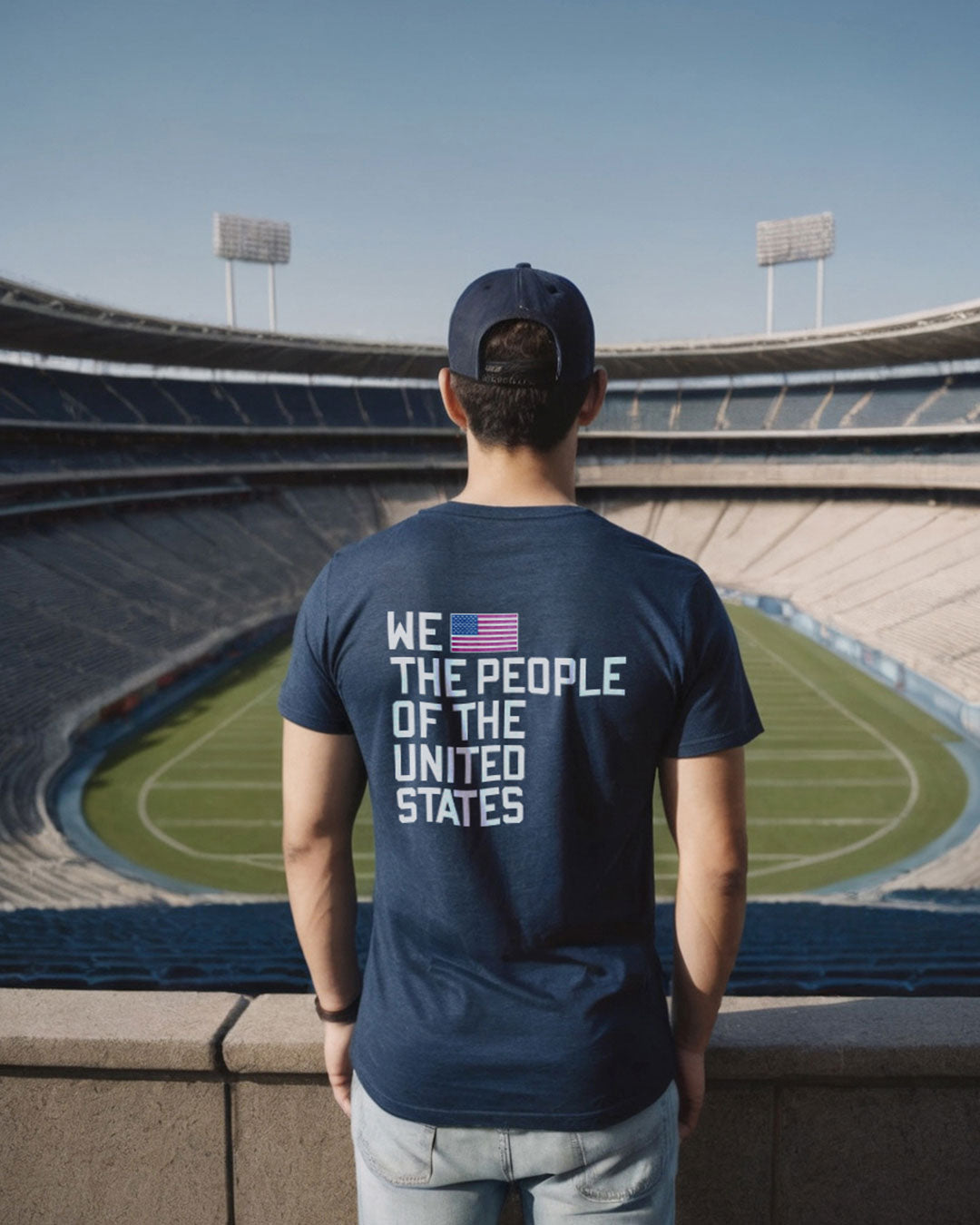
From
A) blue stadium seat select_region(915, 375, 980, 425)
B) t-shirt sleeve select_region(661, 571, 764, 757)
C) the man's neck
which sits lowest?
t-shirt sleeve select_region(661, 571, 764, 757)

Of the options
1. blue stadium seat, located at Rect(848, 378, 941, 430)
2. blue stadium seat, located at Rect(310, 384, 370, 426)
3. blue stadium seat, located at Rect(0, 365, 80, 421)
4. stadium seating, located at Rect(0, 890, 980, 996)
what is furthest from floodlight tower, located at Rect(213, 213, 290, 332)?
stadium seating, located at Rect(0, 890, 980, 996)

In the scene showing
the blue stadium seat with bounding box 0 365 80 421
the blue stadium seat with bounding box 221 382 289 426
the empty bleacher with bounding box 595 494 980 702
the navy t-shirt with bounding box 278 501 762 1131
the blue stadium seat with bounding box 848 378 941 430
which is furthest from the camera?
the blue stadium seat with bounding box 221 382 289 426

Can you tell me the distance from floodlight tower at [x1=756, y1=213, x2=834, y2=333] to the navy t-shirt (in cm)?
5534

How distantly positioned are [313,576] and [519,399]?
35.0 m

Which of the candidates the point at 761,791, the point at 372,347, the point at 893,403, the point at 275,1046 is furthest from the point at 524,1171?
the point at 893,403

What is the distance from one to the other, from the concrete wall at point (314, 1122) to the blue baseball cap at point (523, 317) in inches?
66.9

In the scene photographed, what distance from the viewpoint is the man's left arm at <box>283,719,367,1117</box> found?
1.99m

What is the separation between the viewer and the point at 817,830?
15297 mm

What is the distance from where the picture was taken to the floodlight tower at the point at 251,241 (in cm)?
5334

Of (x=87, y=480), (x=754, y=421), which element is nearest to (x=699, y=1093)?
(x=87, y=480)

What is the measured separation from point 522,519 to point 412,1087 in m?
1.08

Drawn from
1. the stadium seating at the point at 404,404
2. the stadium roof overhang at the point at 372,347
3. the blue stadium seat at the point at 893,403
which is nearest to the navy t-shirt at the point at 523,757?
the stadium roof overhang at the point at 372,347

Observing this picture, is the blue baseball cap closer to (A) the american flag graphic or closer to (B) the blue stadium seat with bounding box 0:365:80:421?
(A) the american flag graphic

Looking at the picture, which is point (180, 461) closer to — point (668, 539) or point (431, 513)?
point (668, 539)
